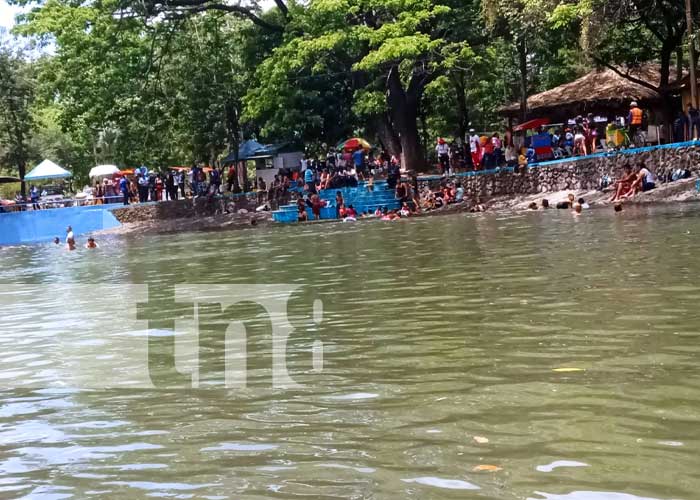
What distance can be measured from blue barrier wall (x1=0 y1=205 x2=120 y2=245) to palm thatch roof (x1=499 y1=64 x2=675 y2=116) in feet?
66.7

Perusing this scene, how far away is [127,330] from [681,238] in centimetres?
1005

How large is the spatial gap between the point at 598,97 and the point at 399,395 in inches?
1187

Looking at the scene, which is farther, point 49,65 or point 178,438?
point 49,65

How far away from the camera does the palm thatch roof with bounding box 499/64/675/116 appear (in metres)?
34.3

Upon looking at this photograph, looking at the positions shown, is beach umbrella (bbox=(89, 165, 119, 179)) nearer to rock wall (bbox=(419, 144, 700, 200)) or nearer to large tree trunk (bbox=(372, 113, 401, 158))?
large tree trunk (bbox=(372, 113, 401, 158))

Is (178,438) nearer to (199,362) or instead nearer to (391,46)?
(199,362)

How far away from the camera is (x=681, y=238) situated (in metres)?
15.7

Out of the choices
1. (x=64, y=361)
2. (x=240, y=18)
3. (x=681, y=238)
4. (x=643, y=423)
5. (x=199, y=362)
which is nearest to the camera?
(x=643, y=423)

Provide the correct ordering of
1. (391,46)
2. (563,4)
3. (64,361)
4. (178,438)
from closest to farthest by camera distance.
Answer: (178,438)
(64,361)
(563,4)
(391,46)

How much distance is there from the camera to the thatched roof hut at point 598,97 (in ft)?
113

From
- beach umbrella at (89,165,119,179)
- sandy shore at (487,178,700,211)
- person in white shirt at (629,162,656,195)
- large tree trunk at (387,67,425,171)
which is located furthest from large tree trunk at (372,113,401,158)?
beach umbrella at (89,165,119,179)

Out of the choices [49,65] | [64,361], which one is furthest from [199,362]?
[49,65]

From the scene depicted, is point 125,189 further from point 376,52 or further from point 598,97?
point 598,97

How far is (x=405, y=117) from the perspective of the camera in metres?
37.3
